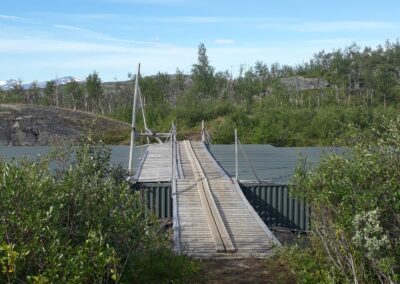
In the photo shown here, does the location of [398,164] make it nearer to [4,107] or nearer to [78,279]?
[78,279]

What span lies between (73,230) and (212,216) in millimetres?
6557

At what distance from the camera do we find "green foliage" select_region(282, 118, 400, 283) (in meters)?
5.82

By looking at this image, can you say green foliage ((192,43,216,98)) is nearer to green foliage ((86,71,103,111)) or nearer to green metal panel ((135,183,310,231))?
green foliage ((86,71,103,111))

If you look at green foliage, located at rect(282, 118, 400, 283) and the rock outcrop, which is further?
the rock outcrop

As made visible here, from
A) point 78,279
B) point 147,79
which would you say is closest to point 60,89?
point 147,79

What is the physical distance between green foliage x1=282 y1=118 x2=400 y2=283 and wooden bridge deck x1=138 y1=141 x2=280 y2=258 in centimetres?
319

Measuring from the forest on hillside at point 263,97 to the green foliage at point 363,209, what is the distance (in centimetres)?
4145

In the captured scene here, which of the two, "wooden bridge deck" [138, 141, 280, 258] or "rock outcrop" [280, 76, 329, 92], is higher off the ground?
"rock outcrop" [280, 76, 329, 92]

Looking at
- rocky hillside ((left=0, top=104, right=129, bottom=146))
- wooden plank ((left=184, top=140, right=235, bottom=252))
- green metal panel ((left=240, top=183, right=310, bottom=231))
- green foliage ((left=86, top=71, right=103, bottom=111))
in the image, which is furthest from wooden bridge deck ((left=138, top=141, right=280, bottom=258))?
green foliage ((left=86, top=71, right=103, bottom=111))

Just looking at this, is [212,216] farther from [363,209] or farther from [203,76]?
[203,76]

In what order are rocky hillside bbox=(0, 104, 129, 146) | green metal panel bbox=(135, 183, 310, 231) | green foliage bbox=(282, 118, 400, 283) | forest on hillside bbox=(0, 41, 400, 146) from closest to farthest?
green foliage bbox=(282, 118, 400, 283), green metal panel bbox=(135, 183, 310, 231), rocky hillside bbox=(0, 104, 129, 146), forest on hillside bbox=(0, 41, 400, 146)

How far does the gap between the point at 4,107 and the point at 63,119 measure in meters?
6.60

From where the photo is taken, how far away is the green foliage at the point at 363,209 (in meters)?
5.82

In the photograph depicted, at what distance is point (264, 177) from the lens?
21688 mm
